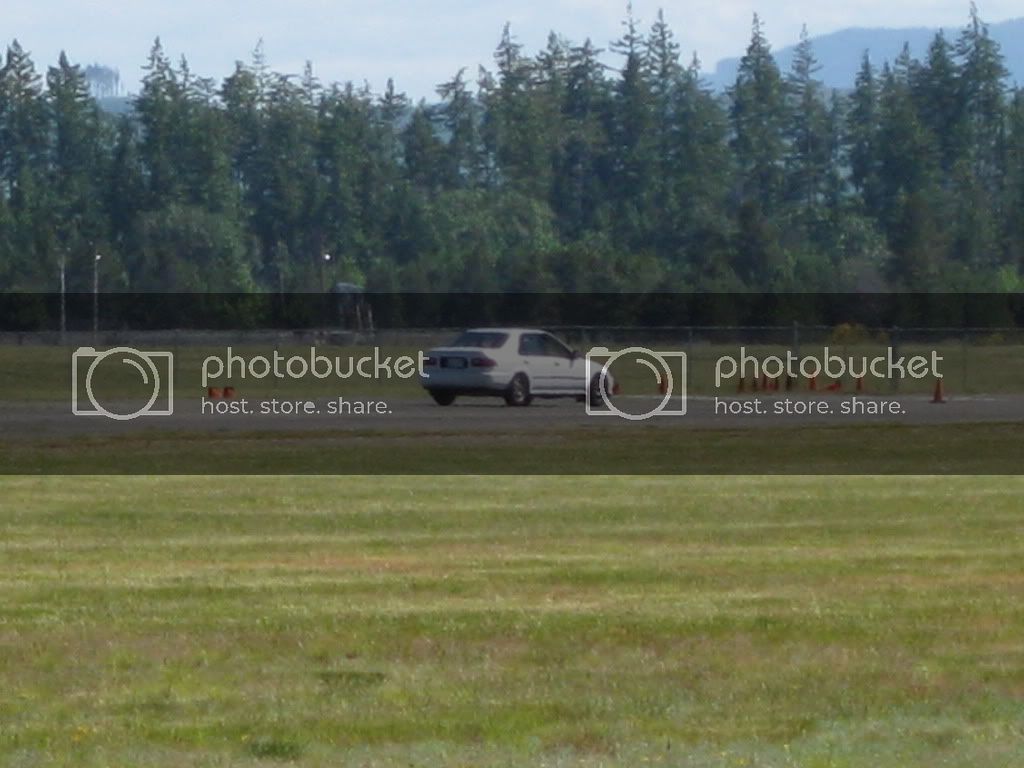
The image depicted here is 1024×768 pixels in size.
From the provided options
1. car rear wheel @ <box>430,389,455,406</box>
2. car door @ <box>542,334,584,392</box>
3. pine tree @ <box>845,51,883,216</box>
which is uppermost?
pine tree @ <box>845,51,883,216</box>

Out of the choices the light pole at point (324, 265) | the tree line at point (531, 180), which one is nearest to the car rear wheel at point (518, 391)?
the tree line at point (531, 180)

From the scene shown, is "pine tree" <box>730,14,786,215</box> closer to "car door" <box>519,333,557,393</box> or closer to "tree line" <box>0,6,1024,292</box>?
"tree line" <box>0,6,1024,292</box>

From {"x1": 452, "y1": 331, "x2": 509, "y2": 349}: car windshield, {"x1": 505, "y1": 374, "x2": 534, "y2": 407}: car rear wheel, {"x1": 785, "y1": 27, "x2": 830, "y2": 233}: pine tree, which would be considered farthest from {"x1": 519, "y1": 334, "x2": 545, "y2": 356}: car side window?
{"x1": 785, "y1": 27, "x2": 830, "y2": 233}: pine tree

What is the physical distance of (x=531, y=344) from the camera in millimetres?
37281

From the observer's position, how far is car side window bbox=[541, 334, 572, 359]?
37331 millimetres

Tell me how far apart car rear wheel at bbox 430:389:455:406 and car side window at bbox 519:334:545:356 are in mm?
1560

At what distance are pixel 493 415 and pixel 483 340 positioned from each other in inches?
155

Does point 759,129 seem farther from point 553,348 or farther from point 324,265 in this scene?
point 553,348

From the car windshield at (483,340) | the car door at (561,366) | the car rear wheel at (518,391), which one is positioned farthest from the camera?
the car door at (561,366)

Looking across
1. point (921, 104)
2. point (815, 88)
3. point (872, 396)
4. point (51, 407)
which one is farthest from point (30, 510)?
point (815, 88)

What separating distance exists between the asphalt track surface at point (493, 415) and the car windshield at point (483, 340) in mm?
1164

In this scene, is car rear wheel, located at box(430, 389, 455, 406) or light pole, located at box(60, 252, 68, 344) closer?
car rear wheel, located at box(430, 389, 455, 406)

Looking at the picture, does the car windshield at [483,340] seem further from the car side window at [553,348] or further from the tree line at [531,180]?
the tree line at [531,180]

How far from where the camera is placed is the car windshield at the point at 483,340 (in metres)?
37.0
